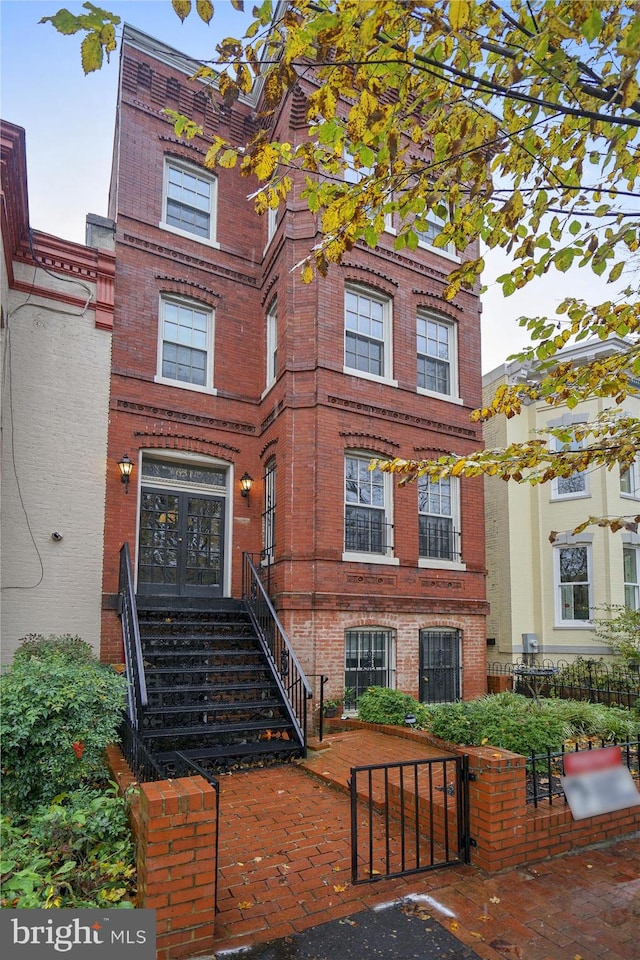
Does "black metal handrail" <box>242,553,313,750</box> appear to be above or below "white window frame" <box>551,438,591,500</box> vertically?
below

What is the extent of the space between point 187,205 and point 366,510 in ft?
23.1

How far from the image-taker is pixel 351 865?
457cm

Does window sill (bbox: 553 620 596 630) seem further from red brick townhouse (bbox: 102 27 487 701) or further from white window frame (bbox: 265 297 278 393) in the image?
white window frame (bbox: 265 297 278 393)

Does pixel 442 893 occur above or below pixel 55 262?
below

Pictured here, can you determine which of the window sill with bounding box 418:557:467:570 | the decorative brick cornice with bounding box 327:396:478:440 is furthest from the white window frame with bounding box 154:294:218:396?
the window sill with bounding box 418:557:467:570

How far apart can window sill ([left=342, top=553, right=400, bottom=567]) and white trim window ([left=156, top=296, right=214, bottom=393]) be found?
4.13 m

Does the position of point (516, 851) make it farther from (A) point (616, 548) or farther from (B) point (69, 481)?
(A) point (616, 548)

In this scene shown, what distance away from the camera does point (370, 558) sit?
10875 millimetres

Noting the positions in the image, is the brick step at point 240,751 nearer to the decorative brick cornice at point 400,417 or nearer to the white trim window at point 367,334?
the decorative brick cornice at point 400,417

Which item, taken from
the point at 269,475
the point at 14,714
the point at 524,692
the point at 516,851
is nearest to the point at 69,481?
the point at 269,475

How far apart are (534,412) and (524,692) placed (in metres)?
7.61

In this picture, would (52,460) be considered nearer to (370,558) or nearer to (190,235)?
(190,235)

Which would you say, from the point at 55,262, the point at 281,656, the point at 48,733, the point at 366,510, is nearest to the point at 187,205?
the point at 55,262

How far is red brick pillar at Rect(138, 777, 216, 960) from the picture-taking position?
358 cm
